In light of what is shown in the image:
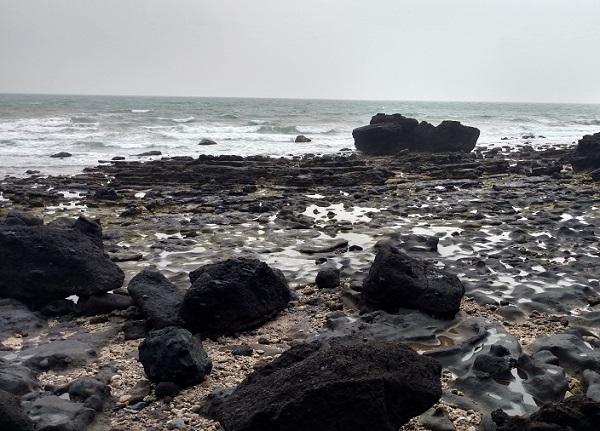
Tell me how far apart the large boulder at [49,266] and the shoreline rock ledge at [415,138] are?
24.9m

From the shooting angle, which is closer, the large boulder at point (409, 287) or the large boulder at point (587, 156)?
the large boulder at point (409, 287)

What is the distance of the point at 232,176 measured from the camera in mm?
19547

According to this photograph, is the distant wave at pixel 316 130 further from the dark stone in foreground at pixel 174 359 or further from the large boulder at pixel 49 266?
the dark stone in foreground at pixel 174 359

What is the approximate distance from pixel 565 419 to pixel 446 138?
29.0 metres

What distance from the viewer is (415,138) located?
32.5m

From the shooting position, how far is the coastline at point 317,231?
6.08m

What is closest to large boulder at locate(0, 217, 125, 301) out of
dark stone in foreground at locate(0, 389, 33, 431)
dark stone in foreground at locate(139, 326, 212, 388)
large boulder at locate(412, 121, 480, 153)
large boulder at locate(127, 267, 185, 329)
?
large boulder at locate(127, 267, 185, 329)

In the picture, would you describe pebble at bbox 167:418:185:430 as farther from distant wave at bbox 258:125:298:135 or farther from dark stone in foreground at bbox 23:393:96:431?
distant wave at bbox 258:125:298:135

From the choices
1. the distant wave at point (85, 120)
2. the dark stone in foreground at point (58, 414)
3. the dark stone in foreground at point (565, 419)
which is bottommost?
the distant wave at point (85, 120)

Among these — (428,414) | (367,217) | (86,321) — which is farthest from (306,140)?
(428,414)

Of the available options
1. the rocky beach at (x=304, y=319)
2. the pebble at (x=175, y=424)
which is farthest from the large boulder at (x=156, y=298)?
the pebble at (x=175, y=424)

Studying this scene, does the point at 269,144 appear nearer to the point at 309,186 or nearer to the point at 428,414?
the point at 309,186

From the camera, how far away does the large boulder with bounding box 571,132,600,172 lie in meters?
21.0

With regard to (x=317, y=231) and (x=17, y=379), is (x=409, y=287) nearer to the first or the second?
(x=17, y=379)
